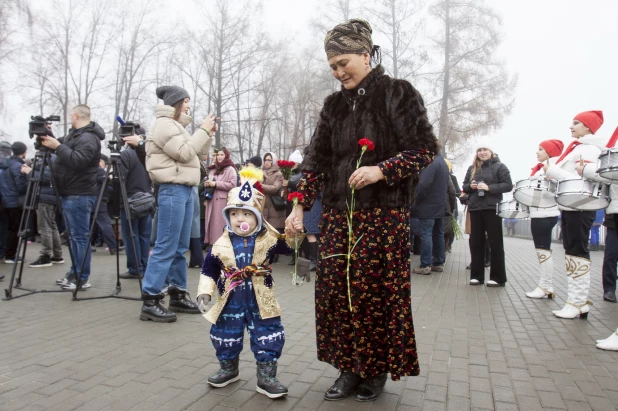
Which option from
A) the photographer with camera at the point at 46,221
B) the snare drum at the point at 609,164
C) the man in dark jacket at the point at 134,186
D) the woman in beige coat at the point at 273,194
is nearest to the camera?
the snare drum at the point at 609,164

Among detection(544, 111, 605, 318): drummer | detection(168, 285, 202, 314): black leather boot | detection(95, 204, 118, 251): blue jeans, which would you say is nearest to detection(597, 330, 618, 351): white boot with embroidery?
detection(544, 111, 605, 318): drummer

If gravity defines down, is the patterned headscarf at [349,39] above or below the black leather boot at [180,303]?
above

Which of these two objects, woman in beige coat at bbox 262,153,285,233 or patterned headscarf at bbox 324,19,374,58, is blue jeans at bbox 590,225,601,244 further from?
patterned headscarf at bbox 324,19,374,58

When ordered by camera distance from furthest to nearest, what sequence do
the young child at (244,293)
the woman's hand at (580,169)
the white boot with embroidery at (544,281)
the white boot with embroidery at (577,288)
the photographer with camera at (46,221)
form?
the photographer with camera at (46,221), the white boot with embroidery at (544,281), the white boot with embroidery at (577,288), the woman's hand at (580,169), the young child at (244,293)

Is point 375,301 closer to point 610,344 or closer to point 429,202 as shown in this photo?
point 610,344

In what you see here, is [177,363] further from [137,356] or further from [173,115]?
[173,115]

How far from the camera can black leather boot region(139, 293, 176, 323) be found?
482 centimetres

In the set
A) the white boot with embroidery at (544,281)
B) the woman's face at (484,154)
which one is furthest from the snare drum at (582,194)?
the woman's face at (484,154)

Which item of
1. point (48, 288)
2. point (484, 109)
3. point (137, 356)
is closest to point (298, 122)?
point (484, 109)

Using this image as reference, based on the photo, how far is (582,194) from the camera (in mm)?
4645

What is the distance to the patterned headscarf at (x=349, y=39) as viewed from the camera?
116 inches

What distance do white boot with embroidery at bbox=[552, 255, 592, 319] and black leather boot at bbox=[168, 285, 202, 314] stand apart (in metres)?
4.07

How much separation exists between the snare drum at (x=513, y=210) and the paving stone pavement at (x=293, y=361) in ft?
3.85

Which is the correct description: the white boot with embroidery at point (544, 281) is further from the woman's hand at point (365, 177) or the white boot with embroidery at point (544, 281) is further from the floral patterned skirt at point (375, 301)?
the woman's hand at point (365, 177)
